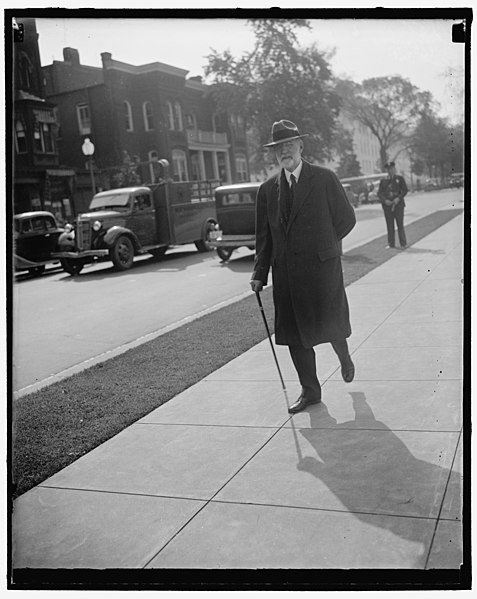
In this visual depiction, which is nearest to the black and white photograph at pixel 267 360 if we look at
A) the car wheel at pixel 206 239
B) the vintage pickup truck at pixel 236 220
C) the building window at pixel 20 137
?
the building window at pixel 20 137

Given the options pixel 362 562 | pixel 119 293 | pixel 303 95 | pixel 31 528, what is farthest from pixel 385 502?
pixel 119 293

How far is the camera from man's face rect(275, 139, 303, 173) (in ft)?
11.8

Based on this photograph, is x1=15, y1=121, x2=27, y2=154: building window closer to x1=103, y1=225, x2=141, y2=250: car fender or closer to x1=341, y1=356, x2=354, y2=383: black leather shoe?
x1=341, y1=356, x2=354, y2=383: black leather shoe

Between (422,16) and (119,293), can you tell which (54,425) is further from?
(119,293)

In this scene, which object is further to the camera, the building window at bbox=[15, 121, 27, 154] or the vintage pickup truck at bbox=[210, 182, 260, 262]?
the vintage pickup truck at bbox=[210, 182, 260, 262]

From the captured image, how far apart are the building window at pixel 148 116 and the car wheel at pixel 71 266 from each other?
11.2 metres

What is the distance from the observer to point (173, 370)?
5797mm

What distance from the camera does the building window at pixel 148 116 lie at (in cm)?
393

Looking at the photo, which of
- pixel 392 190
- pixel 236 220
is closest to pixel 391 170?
pixel 392 190

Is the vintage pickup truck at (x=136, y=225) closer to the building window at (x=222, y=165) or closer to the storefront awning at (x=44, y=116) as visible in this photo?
the building window at (x=222, y=165)

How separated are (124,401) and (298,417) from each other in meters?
1.46

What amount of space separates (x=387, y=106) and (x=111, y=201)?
13.7 metres

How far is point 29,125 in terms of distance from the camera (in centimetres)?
289

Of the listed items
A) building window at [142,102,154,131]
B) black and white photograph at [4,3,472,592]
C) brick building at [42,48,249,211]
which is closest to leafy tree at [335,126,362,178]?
black and white photograph at [4,3,472,592]
